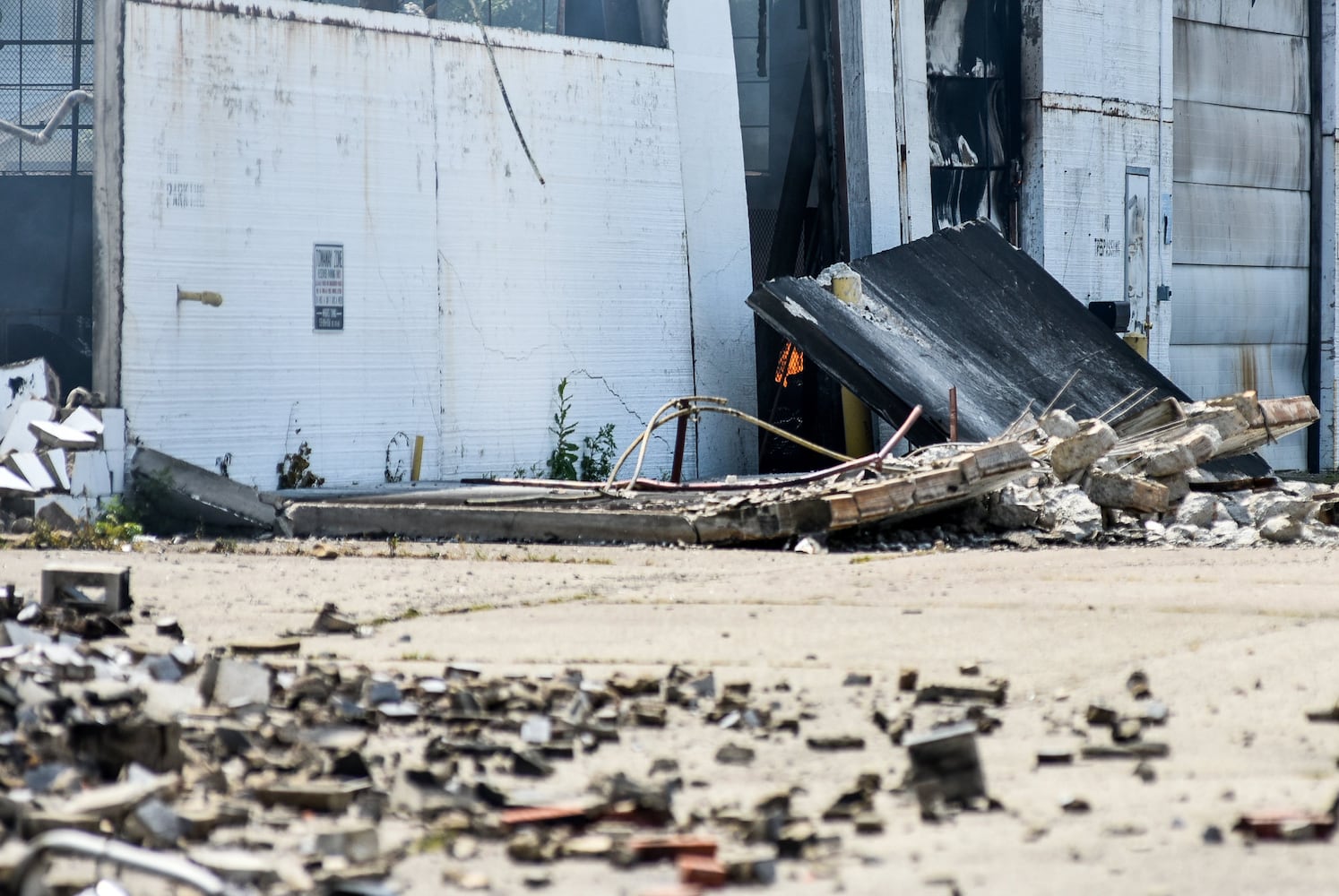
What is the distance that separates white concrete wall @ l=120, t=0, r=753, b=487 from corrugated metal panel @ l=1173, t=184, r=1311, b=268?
5469 mm

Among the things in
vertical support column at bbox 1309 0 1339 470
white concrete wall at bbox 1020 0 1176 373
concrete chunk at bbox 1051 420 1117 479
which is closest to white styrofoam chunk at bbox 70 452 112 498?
concrete chunk at bbox 1051 420 1117 479

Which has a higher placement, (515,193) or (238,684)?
(515,193)

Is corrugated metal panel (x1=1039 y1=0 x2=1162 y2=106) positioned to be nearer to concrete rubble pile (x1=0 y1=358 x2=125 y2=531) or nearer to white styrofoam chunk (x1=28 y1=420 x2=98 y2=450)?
concrete rubble pile (x1=0 y1=358 x2=125 y2=531)

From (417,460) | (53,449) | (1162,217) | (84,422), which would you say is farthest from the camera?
(1162,217)

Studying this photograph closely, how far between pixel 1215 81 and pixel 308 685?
13.8 metres

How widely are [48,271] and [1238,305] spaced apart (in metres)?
10.9

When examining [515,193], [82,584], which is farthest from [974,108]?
[82,584]

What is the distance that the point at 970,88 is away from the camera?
13.3 metres

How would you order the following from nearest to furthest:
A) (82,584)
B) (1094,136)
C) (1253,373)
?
(82,584) → (1094,136) → (1253,373)

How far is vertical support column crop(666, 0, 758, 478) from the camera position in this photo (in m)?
11.3

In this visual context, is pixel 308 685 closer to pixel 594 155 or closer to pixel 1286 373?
pixel 594 155

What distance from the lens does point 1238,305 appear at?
15469 millimetres

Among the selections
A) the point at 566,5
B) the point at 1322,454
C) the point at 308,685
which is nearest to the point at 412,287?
the point at 566,5

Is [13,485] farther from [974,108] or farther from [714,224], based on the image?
[974,108]
